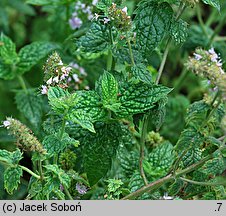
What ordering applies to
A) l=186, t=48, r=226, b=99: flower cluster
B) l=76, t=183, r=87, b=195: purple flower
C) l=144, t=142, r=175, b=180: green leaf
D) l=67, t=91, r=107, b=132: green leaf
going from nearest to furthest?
l=186, t=48, r=226, b=99: flower cluster < l=67, t=91, r=107, b=132: green leaf < l=76, t=183, r=87, b=195: purple flower < l=144, t=142, r=175, b=180: green leaf

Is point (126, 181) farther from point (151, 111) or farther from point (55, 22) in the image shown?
point (55, 22)

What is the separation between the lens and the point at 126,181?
5.71 ft

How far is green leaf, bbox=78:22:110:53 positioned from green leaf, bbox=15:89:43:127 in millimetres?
407

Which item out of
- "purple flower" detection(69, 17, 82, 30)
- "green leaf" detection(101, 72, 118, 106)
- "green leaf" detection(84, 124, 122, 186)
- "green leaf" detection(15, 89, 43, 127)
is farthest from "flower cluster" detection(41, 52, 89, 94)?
"purple flower" detection(69, 17, 82, 30)

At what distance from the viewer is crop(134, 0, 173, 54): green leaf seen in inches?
60.4

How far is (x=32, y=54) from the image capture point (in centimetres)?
210

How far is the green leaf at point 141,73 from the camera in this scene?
60.2 inches

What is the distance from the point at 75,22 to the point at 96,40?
1.62 ft

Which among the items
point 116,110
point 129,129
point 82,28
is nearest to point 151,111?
point 116,110

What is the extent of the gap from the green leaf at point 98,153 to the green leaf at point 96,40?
0.82 ft

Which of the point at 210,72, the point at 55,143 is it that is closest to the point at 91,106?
the point at 55,143

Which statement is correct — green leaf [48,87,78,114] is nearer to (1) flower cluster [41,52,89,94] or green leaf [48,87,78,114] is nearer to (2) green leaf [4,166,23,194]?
(1) flower cluster [41,52,89,94]

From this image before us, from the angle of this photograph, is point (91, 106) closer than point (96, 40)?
Yes

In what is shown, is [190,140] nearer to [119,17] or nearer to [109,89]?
[109,89]
